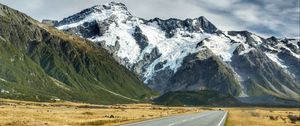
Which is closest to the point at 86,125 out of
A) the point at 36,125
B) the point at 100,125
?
the point at 100,125

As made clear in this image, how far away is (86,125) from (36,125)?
29.9ft

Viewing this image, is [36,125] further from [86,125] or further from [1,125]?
[86,125]

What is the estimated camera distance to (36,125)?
2438 inches

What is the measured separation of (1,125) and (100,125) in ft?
44.8

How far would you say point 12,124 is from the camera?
208 ft

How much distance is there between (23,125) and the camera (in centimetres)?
6269

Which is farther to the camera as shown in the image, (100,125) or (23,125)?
(100,125)

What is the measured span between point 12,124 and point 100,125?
11.7 metres

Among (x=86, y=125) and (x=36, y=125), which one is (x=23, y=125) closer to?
(x=36, y=125)

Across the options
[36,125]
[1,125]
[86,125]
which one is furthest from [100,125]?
[1,125]

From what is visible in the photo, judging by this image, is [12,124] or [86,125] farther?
[86,125]

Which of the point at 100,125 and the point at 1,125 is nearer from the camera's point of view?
the point at 1,125

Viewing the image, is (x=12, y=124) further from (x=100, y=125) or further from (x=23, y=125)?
(x=100, y=125)

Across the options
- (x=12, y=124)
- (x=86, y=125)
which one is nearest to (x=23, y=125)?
(x=12, y=124)
